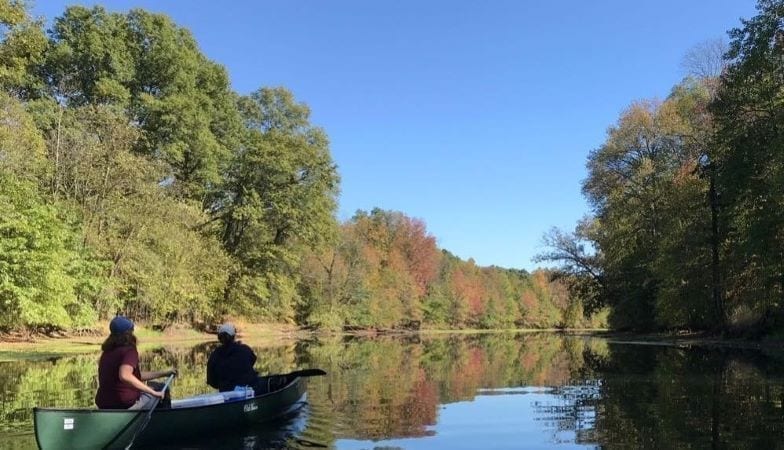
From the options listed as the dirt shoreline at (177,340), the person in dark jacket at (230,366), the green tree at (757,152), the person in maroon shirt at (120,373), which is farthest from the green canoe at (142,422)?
the green tree at (757,152)

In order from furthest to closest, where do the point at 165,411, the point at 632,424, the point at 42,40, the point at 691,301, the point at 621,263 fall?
the point at 621,263 → the point at 691,301 → the point at 42,40 → the point at 632,424 → the point at 165,411

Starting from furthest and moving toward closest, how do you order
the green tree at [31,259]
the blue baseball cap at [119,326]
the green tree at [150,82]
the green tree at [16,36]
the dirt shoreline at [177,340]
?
the green tree at [150,82] < the dirt shoreline at [177,340] < the green tree at [31,259] < the green tree at [16,36] < the blue baseball cap at [119,326]

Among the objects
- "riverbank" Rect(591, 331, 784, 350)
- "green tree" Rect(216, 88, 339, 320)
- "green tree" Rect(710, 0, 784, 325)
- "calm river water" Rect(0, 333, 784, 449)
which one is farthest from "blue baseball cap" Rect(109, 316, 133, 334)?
"green tree" Rect(216, 88, 339, 320)

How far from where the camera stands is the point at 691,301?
35531 mm

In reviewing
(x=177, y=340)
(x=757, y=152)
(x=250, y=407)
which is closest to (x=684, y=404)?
(x=250, y=407)

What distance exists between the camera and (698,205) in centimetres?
3531

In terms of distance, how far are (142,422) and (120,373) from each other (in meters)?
0.73

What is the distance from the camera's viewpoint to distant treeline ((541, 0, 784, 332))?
1088 inches

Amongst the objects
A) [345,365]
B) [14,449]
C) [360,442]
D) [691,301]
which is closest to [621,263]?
[691,301]

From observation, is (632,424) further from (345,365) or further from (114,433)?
(345,365)

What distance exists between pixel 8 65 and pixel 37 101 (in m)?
14.4

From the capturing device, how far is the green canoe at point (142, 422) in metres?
8.18

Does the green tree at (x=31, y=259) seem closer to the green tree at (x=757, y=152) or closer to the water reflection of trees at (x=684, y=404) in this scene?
the water reflection of trees at (x=684, y=404)

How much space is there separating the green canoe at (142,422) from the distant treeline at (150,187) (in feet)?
56.5
